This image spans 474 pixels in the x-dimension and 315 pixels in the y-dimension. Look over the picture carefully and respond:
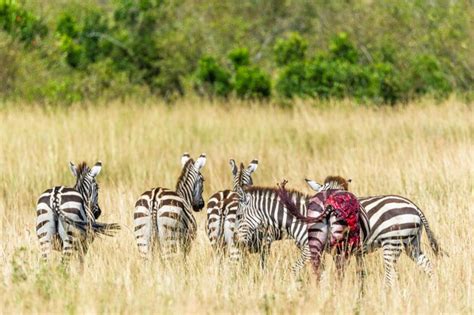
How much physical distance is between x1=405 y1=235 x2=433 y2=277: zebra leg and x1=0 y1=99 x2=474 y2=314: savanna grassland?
0.08 metres

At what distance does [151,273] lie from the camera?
26.4ft

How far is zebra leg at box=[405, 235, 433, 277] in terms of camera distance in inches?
335

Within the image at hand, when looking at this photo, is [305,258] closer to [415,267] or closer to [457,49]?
[415,267]

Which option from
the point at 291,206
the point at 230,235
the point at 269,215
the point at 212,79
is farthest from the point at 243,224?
the point at 212,79

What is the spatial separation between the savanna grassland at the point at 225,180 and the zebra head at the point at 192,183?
37cm

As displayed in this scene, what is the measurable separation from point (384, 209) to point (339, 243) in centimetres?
68

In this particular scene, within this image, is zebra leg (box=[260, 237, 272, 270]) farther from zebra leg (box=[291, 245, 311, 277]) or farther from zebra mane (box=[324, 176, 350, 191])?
zebra mane (box=[324, 176, 350, 191])

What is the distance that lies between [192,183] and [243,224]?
1194mm

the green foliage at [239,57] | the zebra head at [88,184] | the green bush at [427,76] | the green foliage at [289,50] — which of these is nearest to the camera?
the zebra head at [88,184]

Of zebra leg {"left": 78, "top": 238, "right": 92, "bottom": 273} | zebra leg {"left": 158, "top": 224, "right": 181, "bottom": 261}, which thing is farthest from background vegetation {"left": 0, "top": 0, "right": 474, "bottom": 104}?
zebra leg {"left": 158, "top": 224, "right": 181, "bottom": 261}

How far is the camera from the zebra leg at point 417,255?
8500 mm

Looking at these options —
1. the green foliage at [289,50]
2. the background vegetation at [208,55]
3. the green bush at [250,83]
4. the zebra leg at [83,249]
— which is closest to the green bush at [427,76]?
the background vegetation at [208,55]

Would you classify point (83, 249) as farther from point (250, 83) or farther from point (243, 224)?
point (250, 83)

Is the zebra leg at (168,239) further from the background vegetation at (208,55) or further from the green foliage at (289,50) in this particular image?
the green foliage at (289,50)
